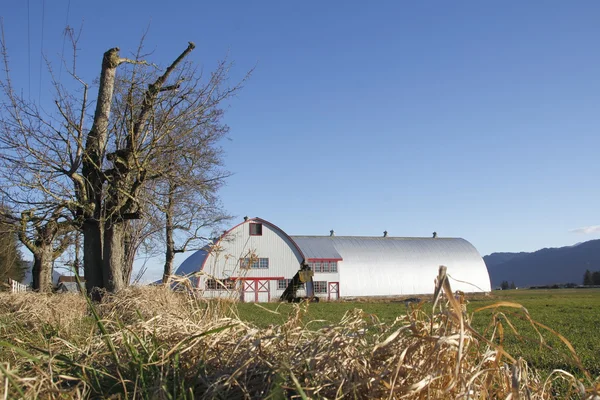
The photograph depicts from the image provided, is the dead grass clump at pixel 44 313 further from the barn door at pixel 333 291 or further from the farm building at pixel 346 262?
the barn door at pixel 333 291

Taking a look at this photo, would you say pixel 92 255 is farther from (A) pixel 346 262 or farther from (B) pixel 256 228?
(A) pixel 346 262

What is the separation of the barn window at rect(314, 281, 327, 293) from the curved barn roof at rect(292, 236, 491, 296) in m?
1.72

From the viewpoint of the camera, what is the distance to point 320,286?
5122 cm

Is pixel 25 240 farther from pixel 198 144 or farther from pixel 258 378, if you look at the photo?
pixel 258 378

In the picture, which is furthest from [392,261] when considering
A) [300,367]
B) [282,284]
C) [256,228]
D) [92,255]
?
[300,367]

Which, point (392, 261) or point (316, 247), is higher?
point (316, 247)

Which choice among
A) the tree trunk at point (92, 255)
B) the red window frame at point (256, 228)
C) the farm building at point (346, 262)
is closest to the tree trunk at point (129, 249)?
the tree trunk at point (92, 255)

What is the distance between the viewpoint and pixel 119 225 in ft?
47.3

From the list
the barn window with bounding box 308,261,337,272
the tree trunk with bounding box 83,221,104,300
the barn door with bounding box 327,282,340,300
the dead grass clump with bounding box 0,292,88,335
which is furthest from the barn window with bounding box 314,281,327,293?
the dead grass clump with bounding box 0,292,88,335

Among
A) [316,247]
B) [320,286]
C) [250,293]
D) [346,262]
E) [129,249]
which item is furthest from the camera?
[316,247]

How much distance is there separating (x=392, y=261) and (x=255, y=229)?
14.0 meters

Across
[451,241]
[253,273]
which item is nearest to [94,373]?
[253,273]

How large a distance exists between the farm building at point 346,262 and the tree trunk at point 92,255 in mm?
30704

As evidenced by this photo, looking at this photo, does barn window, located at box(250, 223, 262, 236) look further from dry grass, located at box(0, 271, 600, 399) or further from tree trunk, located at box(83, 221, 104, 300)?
dry grass, located at box(0, 271, 600, 399)
